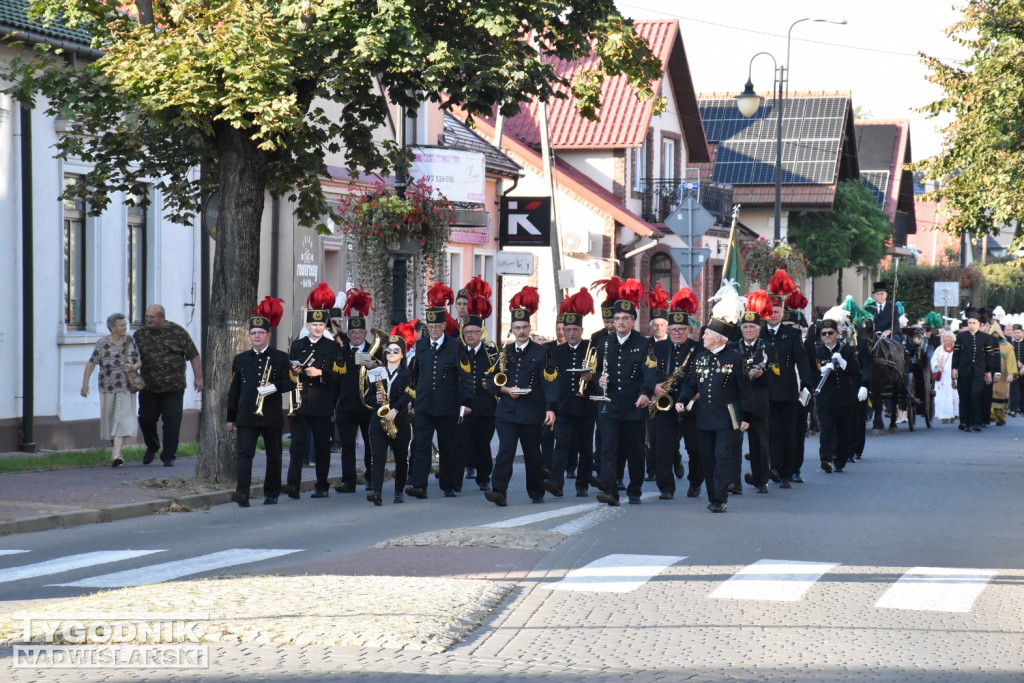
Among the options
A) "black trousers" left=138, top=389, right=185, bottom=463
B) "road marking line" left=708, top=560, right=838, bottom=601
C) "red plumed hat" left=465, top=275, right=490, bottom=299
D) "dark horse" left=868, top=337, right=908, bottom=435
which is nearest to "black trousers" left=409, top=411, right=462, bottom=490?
"red plumed hat" left=465, top=275, right=490, bottom=299

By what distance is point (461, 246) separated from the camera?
33531 mm

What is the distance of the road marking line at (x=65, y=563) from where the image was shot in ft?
34.2

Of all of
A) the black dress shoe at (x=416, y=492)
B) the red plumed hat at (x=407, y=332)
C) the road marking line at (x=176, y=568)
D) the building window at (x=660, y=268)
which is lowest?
the black dress shoe at (x=416, y=492)

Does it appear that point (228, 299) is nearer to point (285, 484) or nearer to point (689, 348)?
point (285, 484)

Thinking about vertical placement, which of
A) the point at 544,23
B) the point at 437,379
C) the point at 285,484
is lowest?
the point at 285,484

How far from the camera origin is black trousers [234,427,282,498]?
49.0 ft

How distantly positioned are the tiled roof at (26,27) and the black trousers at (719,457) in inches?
367

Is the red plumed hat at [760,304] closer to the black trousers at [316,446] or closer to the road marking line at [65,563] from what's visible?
the black trousers at [316,446]

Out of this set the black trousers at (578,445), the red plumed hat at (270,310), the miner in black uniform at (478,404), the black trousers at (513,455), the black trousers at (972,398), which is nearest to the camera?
the black trousers at (513,455)

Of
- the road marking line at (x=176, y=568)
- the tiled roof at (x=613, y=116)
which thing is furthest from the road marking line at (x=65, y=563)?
the tiled roof at (x=613, y=116)

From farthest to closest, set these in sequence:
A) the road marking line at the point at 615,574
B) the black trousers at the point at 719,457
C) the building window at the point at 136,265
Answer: the building window at the point at 136,265 < the black trousers at the point at 719,457 < the road marking line at the point at 615,574

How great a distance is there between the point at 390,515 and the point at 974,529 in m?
5.07

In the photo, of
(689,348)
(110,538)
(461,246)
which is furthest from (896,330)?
(110,538)

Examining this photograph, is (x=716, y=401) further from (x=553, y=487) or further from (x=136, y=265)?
(x=136, y=265)
